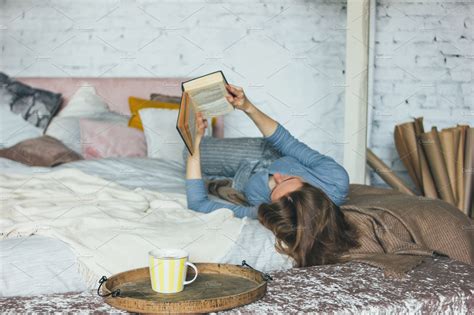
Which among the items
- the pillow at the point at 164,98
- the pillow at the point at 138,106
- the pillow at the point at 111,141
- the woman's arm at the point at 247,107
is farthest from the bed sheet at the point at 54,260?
the pillow at the point at 164,98

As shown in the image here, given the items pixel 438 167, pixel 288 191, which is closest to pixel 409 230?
pixel 288 191

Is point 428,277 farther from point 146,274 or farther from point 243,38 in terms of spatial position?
point 243,38

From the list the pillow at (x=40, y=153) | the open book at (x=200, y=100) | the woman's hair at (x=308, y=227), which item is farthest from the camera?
the pillow at (x=40, y=153)

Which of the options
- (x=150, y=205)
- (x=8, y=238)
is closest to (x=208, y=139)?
(x=150, y=205)

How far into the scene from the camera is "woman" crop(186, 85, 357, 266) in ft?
6.27

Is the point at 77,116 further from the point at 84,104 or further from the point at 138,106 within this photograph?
the point at 138,106

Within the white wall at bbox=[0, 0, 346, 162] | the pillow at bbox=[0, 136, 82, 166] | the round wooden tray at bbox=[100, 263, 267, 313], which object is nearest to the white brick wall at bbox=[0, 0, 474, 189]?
the white wall at bbox=[0, 0, 346, 162]

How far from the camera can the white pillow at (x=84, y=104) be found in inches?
138

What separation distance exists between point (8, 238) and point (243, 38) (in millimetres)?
2174

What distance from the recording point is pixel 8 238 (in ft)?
6.00

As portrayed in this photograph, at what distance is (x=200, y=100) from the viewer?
2.20 metres

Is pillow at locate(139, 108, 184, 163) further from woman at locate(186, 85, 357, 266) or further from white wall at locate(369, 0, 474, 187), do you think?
white wall at locate(369, 0, 474, 187)

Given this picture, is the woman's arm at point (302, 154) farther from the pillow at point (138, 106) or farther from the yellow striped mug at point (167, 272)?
the pillow at point (138, 106)

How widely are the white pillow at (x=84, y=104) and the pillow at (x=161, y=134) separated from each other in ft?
1.10
